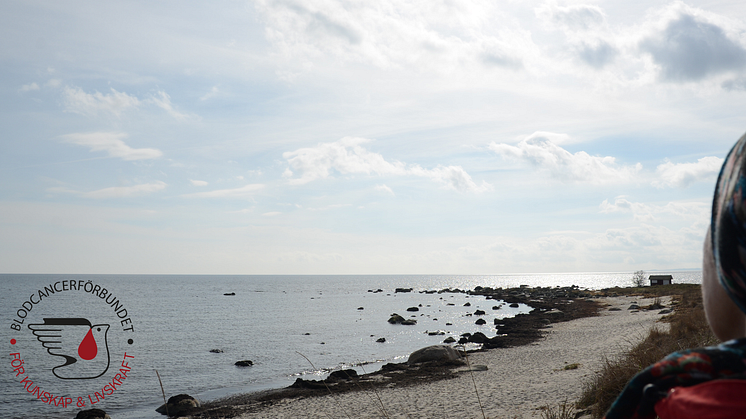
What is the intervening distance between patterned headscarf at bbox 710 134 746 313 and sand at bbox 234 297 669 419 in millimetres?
11698

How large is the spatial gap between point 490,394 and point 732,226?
18.7 metres

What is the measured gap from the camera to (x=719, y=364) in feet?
2.47

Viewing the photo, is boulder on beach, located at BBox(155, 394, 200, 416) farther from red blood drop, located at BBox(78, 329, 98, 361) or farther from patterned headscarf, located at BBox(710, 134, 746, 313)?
patterned headscarf, located at BBox(710, 134, 746, 313)

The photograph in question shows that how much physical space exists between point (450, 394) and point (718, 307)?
64.3ft

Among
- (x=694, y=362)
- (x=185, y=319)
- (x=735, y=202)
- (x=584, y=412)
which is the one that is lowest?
(x=185, y=319)

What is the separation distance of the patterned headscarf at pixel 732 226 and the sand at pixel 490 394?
38.4ft

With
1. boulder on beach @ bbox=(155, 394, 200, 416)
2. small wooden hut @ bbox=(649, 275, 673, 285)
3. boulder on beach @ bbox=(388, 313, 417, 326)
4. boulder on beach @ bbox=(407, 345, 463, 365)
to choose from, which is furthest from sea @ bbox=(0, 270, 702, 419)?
small wooden hut @ bbox=(649, 275, 673, 285)

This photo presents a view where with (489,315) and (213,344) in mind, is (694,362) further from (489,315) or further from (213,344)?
(489,315)

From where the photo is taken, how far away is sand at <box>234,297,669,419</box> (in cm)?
1524

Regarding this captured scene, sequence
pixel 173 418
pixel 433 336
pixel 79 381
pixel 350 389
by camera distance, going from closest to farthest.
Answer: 1. pixel 173 418
2. pixel 350 389
3. pixel 79 381
4. pixel 433 336

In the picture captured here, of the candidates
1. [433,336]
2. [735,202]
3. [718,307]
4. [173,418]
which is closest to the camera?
→ [735,202]

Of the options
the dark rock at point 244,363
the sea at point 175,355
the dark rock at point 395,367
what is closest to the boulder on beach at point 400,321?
the sea at point 175,355

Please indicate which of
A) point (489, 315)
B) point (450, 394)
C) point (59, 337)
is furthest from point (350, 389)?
point (489, 315)

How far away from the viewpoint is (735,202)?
74cm
